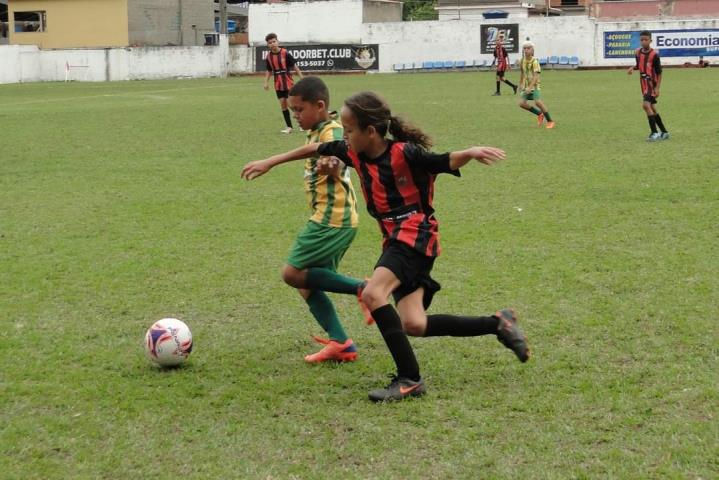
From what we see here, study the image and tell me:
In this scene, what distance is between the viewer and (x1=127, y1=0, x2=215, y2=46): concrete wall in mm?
51125

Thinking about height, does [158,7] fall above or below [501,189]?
above

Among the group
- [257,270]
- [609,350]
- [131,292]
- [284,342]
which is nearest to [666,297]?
[609,350]

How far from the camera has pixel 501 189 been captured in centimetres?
1074

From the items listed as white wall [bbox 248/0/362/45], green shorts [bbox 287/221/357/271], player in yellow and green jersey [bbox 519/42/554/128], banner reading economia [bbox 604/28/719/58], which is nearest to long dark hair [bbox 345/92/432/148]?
green shorts [bbox 287/221/357/271]

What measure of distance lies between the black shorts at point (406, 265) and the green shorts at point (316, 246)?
549 mm

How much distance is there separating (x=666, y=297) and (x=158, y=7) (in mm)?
50150

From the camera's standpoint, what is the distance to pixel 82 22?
50.5m

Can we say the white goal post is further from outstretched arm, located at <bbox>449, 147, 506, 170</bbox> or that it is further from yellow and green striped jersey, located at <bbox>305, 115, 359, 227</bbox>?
outstretched arm, located at <bbox>449, 147, 506, 170</bbox>

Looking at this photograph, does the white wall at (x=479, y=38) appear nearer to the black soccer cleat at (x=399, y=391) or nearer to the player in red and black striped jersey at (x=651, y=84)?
the player in red and black striped jersey at (x=651, y=84)

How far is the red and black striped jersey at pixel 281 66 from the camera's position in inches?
765

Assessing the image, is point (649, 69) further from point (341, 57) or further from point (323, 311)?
point (341, 57)

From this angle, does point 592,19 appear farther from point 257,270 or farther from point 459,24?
point 257,270

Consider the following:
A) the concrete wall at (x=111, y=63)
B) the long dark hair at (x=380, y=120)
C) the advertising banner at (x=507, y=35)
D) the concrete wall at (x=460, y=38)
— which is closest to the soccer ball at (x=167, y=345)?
the long dark hair at (x=380, y=120)

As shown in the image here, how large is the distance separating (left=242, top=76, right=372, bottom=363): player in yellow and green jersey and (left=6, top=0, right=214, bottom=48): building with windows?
4737 centimetres
